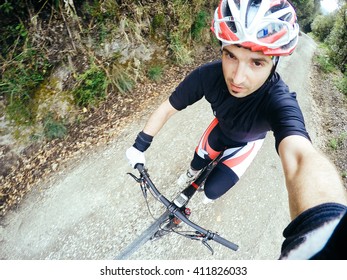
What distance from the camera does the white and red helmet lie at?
210 centimetres

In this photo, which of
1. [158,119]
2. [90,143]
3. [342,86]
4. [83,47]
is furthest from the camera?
[342,86]

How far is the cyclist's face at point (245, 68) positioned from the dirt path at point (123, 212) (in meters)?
2.73

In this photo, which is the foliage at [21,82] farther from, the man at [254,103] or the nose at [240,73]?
the nose at [240,73]

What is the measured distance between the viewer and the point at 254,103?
2475 mm

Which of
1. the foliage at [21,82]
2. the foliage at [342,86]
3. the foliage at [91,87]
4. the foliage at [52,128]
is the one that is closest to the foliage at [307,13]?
the foliage at [342,86]

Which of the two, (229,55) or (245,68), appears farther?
(229,55)

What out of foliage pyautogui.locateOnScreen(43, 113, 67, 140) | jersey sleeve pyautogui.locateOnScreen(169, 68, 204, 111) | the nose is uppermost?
the nose

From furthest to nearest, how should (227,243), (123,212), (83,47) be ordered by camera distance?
(83,47) → (123,212) → (227,243)

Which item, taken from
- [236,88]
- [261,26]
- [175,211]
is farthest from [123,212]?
[261,26]

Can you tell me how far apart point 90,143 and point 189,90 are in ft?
11.4

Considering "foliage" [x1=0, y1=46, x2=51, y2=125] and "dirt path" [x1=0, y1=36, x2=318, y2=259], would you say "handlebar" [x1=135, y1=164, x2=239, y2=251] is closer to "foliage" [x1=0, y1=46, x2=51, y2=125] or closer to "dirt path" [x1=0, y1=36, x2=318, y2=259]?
"dirt path" [x1=0, y1=36, x2=318, y2=259]

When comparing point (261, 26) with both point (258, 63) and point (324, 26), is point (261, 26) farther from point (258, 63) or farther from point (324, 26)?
point (324, 26)

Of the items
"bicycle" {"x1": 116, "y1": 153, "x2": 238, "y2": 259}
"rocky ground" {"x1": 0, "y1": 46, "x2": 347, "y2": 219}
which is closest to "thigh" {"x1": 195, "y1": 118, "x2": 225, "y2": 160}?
"bicycle" {"x1": 116, "y1": 153, "x2": 238, "y2": 259}

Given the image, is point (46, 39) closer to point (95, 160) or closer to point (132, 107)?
point (132, 107)
